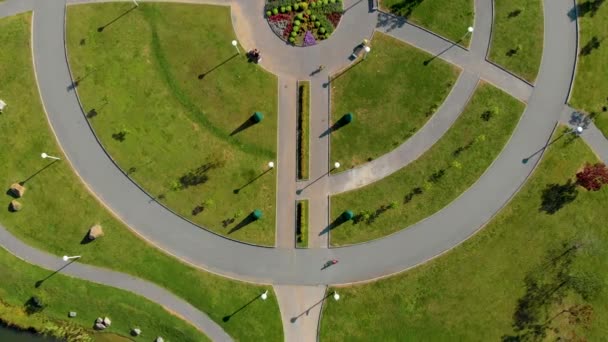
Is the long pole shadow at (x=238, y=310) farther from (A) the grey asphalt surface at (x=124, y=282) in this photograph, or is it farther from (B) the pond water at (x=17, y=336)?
(B) the pond water at (x=17, y=336)

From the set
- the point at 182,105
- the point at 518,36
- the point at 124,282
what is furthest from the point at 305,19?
the point at 124,282


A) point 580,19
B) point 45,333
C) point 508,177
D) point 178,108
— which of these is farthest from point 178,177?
point 580,19

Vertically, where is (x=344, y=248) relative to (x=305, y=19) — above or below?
below

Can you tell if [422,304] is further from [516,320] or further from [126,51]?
[126,51]

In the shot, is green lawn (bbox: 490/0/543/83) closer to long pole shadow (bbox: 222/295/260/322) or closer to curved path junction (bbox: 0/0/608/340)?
curved path junction (bbox: 0/0/608/340)

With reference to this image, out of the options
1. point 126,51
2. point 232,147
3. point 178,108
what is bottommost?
point 232,147

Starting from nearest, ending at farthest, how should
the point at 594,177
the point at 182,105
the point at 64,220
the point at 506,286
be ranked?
the point at 594,177
the point at 506,286
the point at 64,220
the point at 182,105

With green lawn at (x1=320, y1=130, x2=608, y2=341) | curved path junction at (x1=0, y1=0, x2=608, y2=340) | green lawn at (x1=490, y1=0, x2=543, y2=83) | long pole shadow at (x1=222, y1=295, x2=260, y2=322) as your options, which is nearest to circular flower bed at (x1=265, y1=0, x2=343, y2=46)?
curved path junction at (x1=0, y1=0, x2=608, y2=340)

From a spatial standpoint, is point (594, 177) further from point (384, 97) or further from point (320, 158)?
point (320, 158)
